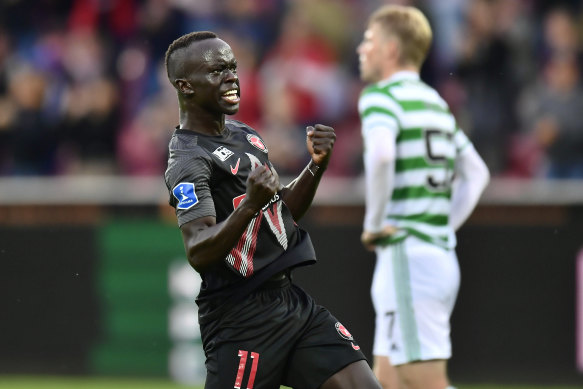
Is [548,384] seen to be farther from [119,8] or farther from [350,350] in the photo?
[119,8]

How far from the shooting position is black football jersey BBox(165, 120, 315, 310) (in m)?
4.95

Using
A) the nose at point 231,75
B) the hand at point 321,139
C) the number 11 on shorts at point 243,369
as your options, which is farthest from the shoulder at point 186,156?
the number 11 on shorts at point 243,369

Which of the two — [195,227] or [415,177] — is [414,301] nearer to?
[415,177]

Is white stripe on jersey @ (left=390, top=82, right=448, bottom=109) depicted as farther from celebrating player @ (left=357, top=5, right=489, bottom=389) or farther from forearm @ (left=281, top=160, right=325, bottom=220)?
forearm @ (left=281, top=160, right=325, bottom=220)

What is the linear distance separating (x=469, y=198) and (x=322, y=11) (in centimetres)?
556

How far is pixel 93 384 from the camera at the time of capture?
1034 cm

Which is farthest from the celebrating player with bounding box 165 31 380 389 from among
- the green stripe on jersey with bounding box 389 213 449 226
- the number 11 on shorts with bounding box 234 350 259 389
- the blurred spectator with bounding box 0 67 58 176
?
the blurred spectator with bounding box 0 67 58 176

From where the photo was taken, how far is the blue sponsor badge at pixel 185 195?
4812 millimetres

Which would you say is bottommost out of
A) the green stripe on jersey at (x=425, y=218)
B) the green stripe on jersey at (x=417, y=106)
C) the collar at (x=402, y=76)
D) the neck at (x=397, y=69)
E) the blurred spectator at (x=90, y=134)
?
the green stripe on jersey at (x=425, y=218)

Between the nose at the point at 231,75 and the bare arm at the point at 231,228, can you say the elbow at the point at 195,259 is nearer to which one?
the bare arm at the point at 231,228

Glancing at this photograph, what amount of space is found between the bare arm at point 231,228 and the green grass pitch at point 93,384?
555 centimetres

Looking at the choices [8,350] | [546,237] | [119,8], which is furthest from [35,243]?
[546,237]

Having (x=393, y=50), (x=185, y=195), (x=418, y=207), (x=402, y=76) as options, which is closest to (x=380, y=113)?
(x=402, y=76)

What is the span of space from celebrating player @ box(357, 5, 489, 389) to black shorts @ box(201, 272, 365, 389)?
1.34 meters
